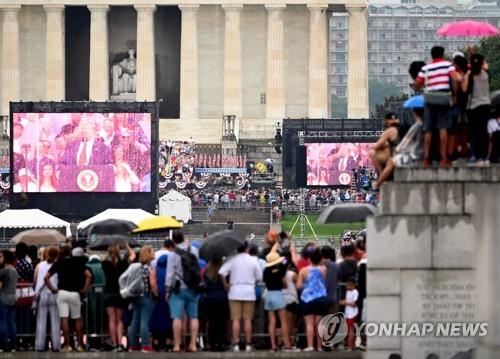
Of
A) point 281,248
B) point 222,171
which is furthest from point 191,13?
point 281,248

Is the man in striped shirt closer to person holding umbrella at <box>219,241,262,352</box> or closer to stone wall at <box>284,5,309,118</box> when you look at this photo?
person holding umbrella at <box>219,241,262,352</box>

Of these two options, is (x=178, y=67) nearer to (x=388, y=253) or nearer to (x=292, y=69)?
(x=292, y=69)

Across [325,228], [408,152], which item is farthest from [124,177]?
[408,152]

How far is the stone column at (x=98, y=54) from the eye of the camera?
136500mm

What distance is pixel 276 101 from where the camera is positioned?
13700 cm

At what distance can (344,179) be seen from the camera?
10181cm

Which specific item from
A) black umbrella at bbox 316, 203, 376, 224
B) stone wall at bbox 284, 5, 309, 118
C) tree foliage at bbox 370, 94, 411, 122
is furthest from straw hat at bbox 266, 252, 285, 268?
stone wall at bbox 284, 5, 309, 118

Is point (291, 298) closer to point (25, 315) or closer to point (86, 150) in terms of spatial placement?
point (25, 315)

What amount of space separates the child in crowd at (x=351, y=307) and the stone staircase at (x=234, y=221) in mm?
52580

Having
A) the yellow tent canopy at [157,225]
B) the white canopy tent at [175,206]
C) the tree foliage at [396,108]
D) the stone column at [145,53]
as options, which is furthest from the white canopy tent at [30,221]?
→ the stone column at [145,53]

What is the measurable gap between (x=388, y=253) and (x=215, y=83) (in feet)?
352

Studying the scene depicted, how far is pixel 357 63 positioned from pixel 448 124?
104036 millimetres

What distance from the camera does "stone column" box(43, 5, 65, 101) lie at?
137125 mm

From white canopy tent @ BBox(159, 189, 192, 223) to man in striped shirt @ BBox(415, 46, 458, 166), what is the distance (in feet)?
171
